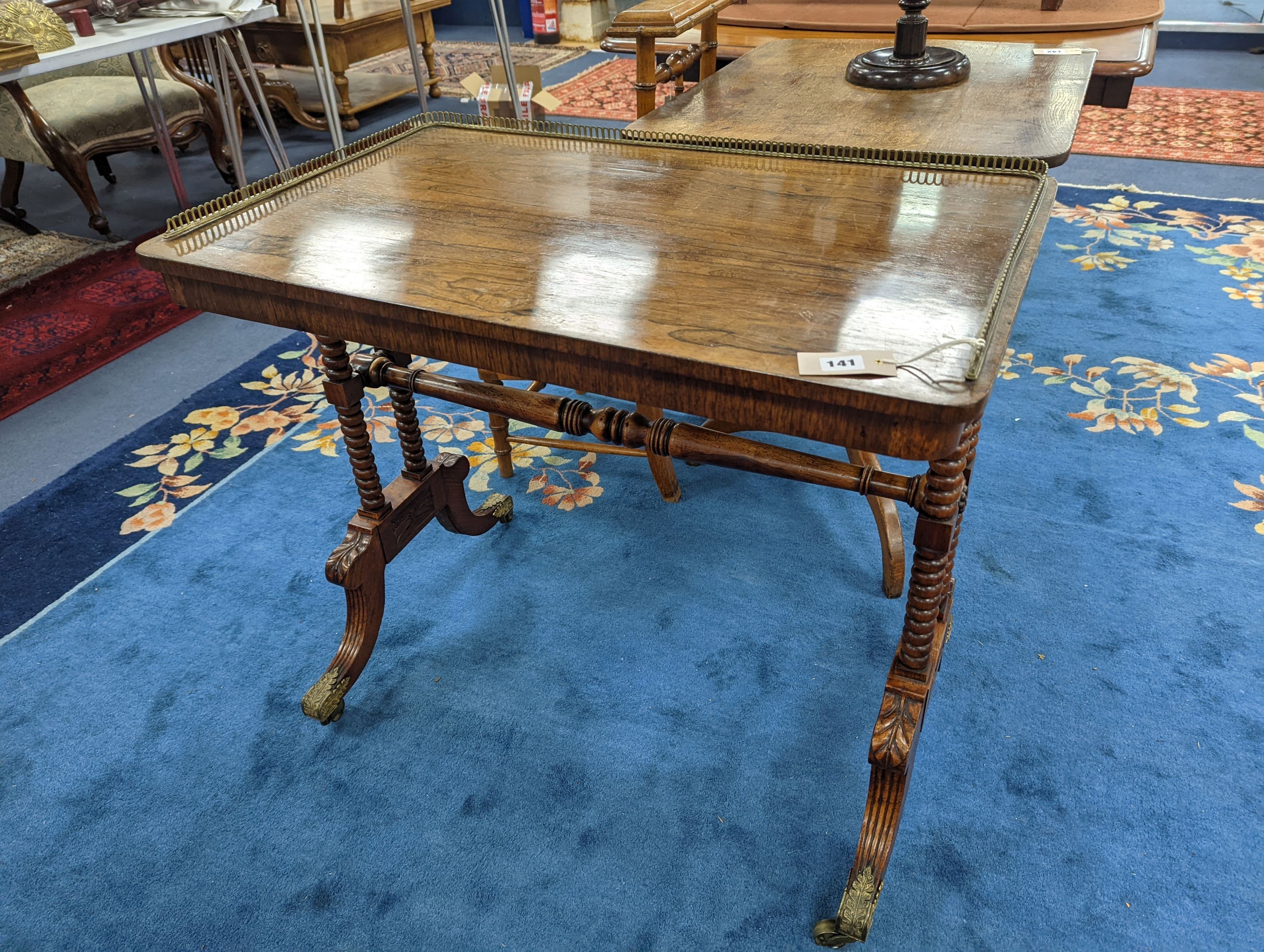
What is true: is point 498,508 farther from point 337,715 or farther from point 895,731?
point 895,731

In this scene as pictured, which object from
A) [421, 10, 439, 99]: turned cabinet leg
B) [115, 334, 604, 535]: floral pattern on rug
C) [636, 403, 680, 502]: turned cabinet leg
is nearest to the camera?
[636, 403, 680, 502]: turned cabinet leg

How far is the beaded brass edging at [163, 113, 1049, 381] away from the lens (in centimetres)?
130

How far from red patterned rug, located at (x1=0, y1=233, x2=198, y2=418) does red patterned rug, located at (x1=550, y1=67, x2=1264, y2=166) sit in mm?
2421

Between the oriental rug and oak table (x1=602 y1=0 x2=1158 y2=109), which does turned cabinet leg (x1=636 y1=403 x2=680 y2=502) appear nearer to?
oak table (x1=602 y1=0 x2=1158 y2=109)

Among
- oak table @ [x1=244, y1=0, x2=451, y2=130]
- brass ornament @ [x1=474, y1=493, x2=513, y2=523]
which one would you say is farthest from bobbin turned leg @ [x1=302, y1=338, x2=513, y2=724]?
oak table @ [x1=244, y1=0, x2=451, y2=130]

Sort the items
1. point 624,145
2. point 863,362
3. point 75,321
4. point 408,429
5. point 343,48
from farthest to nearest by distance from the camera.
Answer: point 343,48
point 75,321
point 408,429
point 624,145
point 863,362

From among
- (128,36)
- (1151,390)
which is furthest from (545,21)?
(1151,390)

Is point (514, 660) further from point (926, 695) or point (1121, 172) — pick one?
point (1121, 172)

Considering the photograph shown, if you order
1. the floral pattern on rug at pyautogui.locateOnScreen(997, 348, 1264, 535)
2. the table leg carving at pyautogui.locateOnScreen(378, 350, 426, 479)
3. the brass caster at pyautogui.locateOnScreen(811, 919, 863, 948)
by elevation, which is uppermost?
the table leg carving at pyautogui.locateOnScreen(378, 350, 426, 479)

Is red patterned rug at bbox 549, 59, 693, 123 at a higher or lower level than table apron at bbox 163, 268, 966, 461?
lower

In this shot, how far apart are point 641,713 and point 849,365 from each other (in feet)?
3.01

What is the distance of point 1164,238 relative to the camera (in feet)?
10.4

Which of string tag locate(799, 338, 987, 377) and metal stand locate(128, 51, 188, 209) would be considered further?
metal stand locate(128, 51, 188, 209)

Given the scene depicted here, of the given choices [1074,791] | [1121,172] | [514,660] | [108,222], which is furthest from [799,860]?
[108,222]
